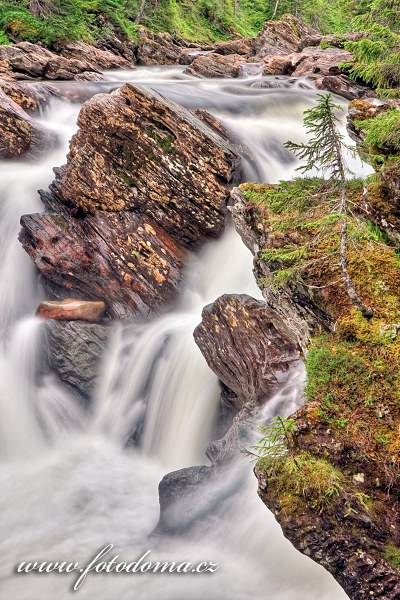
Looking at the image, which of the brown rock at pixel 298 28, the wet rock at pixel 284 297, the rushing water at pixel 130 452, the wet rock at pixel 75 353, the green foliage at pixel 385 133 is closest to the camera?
the wet rock at pixel 284 297

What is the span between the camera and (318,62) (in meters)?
25.7

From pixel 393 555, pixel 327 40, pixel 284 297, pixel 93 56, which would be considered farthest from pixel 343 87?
pixel 393 555

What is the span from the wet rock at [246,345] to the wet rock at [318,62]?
2059 centimetres

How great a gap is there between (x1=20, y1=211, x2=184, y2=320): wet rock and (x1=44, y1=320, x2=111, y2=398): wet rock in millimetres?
1135

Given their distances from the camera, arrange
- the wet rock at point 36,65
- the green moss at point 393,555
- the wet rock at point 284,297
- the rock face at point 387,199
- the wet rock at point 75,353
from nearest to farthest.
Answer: the green moss at point 393,555 → the wet rock at point 284,297 → the rock face at point 387,199 → the wet rock at point 75,353 → the wet rock at point 36,65

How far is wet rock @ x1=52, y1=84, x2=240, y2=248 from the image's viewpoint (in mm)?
11609

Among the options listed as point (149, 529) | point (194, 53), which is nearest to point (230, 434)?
point (149, 529)

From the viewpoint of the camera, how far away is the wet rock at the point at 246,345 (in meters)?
7.73

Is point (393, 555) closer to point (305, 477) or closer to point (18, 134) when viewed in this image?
point (305, 477)

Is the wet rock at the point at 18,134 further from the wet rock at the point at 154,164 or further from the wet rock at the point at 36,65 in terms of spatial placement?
the wet rock at the point at 36,65

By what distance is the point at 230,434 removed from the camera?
25.5 ft

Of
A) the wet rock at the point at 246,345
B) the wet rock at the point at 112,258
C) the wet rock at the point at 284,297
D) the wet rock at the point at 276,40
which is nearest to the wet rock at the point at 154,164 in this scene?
the wet rock at the point at 112,258

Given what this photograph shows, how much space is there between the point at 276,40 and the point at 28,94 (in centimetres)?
2466

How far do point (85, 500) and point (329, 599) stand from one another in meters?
4.73
